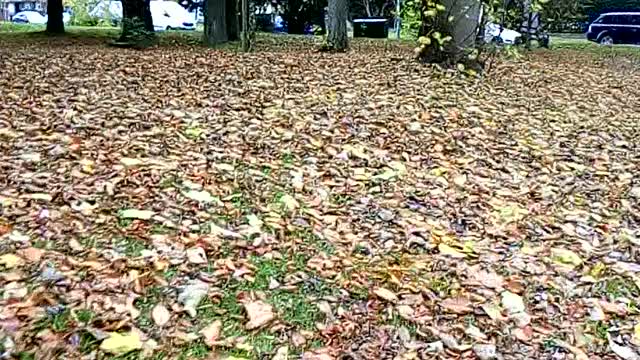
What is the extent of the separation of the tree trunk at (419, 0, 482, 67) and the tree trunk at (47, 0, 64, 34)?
12.0 m

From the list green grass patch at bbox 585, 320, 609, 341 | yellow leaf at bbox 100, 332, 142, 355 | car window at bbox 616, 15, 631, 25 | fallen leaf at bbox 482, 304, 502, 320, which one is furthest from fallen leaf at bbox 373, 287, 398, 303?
car window at bbox 616, 15, 631, 25

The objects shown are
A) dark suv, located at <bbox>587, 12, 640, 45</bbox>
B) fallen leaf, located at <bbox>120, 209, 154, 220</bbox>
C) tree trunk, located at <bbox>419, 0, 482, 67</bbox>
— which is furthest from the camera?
dark suv, located at <bbox>587, 12, 640, 45</bbox>

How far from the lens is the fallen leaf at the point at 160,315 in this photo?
2656 mm

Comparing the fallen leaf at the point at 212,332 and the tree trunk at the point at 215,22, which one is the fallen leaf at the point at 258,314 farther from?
the tree trunk at the point at 215,22

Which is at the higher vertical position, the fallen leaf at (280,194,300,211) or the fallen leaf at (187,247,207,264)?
the fallen leaf at (280,194,300,211)

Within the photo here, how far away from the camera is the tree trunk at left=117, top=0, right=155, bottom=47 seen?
1398 cm

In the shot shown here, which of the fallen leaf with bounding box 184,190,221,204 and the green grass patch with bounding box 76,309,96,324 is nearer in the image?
the green grass patch with bounding box 76,309,96,324

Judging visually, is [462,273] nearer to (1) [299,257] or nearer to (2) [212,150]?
(1) [299,257]

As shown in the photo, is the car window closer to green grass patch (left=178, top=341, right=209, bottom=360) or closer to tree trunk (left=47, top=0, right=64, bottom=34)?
tree trunk (left=47, top=0, right=64, bottom=34)

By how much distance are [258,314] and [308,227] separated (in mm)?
922

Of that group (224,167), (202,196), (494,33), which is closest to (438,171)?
(224,167)

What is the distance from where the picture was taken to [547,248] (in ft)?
12.3

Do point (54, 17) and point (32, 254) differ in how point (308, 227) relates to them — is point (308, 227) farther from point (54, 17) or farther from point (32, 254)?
point (54, 17)

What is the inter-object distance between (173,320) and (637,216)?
2997 mm
